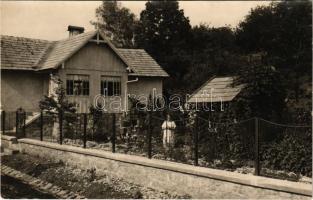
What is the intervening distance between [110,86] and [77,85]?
2.32m

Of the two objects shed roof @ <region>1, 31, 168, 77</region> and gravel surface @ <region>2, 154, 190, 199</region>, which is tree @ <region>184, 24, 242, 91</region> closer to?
shed roof @ <region>1, 31, 168, 77</region>

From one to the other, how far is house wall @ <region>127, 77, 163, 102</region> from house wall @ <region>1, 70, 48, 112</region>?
18.8 feet

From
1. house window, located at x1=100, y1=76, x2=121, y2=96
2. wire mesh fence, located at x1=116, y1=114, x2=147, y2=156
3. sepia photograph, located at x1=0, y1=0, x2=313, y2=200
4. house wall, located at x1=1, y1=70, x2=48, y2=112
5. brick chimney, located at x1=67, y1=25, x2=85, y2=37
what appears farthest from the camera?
brick chimney, located at x1=67, y1=25, x2=85, y2=37

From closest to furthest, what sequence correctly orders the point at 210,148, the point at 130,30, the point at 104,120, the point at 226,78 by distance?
the point at 210,148 < the point at 104,120 < the point at 226,78 < the point at 130,30

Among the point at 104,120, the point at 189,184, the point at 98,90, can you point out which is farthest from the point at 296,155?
the point at 98,90

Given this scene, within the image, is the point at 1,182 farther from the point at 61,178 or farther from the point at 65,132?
the point at 65,132

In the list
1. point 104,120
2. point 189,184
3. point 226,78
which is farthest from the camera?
point 226,78

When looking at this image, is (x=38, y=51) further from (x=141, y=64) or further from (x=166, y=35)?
(x=166, y=35)

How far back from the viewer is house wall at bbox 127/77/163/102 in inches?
1064

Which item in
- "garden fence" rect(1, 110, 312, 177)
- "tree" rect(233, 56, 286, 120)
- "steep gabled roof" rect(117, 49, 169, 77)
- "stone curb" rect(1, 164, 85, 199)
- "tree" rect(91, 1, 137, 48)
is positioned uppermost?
"tree" rect(91, 1, 137, 48)

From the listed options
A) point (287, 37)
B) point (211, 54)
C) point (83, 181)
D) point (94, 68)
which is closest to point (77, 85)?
point (94, 68)

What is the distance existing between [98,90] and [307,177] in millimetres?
16167

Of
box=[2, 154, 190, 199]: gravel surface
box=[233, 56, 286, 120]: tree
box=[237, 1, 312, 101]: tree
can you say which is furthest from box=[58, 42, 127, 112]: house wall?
box=[237, 1, 312, 101]: tree

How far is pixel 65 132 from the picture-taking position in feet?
53.3
